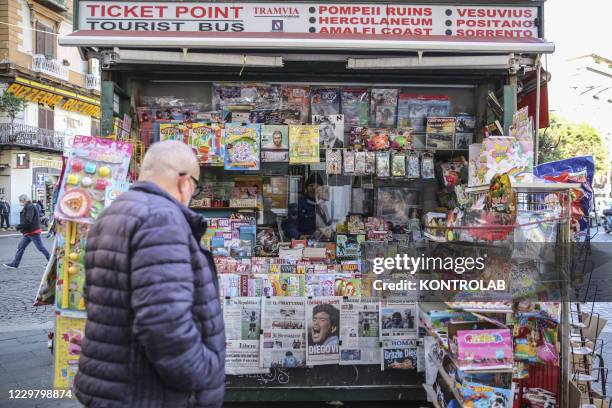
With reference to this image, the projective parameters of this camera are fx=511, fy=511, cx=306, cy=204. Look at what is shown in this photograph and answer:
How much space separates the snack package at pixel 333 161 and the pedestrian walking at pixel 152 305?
8.65 feet

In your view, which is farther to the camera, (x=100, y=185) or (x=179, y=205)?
(x=100, y=185)

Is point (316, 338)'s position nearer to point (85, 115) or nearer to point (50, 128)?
point (50, 128)

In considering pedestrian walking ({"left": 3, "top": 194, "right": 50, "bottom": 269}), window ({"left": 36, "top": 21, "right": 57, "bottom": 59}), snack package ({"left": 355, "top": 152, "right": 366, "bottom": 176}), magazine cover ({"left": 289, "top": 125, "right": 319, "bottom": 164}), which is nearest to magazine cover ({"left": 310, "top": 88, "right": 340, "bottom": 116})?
magazine cover ({"left": 289, "top": 125, "right": 319, "bottom": 164})

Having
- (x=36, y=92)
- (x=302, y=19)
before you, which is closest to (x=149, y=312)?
(x=302, y=19)

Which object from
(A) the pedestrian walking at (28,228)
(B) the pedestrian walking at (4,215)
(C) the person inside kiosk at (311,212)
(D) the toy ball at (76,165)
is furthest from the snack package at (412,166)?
(B) the pedestrian walking at (4,215)

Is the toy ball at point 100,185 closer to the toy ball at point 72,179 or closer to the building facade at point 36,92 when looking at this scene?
the toy ball at point 72,179

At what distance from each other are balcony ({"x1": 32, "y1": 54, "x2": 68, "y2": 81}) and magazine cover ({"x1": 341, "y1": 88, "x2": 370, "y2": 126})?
23550 mm

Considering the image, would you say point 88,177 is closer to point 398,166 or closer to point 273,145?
point 273,145

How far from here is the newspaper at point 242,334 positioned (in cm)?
356

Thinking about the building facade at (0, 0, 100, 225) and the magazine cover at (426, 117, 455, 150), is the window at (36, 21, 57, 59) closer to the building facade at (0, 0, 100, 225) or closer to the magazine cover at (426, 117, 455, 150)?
the building facade at (0, 0, 100, 225)

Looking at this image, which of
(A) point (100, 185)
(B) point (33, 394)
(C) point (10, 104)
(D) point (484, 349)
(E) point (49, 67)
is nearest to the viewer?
(D) point (484, 349)

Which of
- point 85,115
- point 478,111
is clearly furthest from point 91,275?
point 85,115

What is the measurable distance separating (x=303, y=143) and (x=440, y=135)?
1236mm

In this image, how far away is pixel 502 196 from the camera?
2.81 meters
